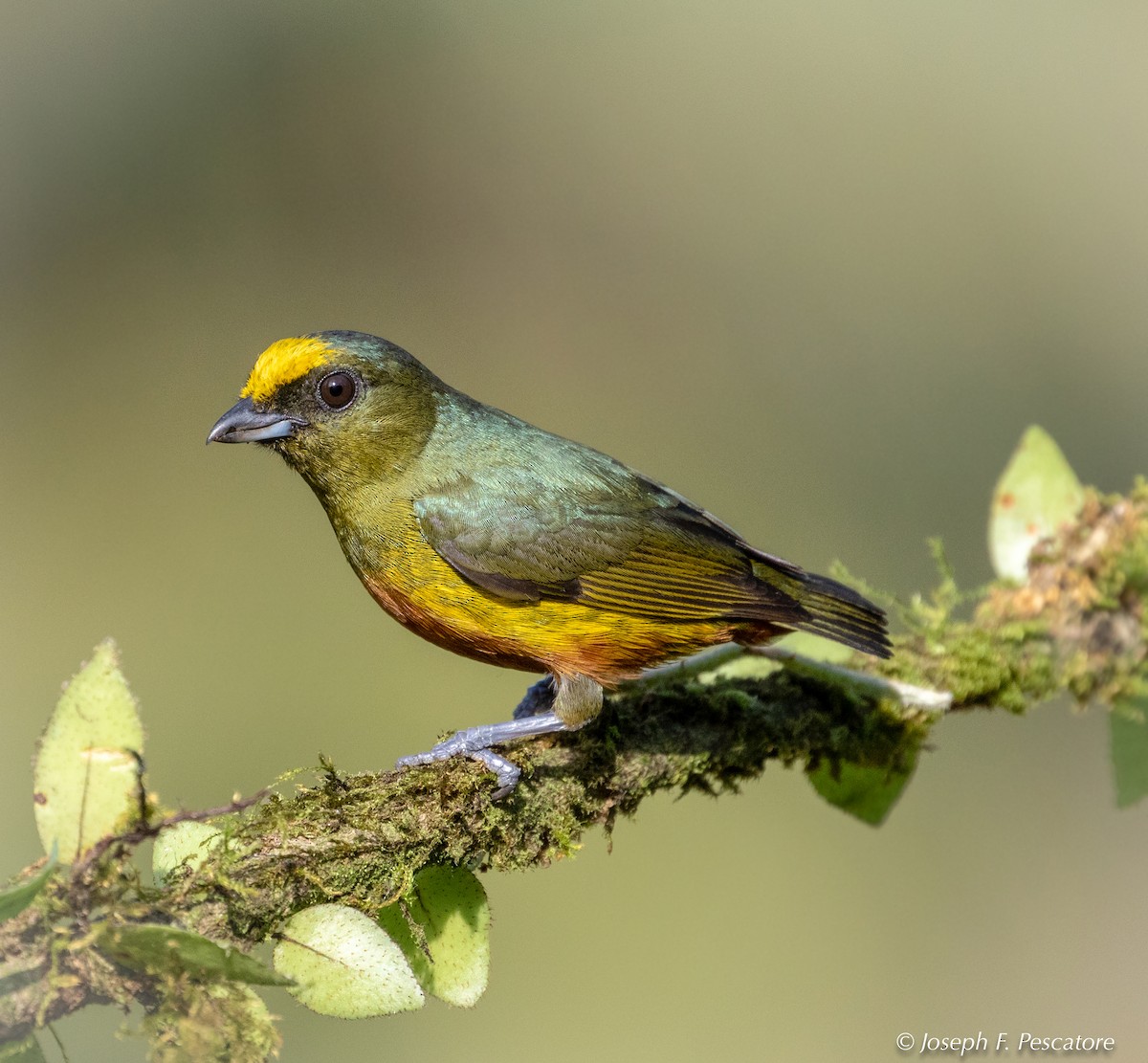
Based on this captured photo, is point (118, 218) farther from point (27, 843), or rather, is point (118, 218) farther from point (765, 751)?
point (765, 751)

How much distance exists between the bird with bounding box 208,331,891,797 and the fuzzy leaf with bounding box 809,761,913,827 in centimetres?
38

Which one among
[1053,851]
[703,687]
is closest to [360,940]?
[703,687]

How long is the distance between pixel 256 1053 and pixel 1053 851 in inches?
258

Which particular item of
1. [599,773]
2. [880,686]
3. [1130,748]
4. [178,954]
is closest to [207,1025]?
[178,954]

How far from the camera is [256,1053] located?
199 cm

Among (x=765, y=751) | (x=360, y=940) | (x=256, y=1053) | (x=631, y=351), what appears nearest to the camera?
(x=256, y=1053)

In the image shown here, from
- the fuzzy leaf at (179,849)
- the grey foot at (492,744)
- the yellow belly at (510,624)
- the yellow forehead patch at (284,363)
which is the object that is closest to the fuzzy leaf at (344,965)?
the fuzzy leaf at (179,849)

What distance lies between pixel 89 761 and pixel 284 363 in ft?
5.93

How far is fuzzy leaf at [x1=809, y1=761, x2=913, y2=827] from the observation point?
11.8ft

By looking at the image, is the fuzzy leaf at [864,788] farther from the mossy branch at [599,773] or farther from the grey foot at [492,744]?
the grey foot at [492,744]

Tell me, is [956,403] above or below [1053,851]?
above

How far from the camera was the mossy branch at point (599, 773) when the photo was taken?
2006 mm

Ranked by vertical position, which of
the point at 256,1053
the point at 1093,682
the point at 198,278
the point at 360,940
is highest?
the point at 198,278

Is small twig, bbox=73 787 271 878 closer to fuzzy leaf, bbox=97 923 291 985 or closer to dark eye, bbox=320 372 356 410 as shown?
fuzzy leaf, bbox=97 923 291 985
